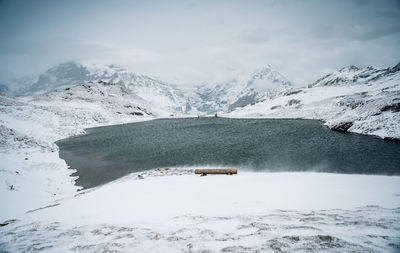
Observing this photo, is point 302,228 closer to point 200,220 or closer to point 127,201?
point 200,220

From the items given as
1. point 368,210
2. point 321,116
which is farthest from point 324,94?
point 368,210

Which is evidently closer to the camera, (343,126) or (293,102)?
(343,126)

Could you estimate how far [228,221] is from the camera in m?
9.08

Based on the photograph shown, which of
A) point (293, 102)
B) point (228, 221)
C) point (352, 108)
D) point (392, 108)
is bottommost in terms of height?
point (228, 221)

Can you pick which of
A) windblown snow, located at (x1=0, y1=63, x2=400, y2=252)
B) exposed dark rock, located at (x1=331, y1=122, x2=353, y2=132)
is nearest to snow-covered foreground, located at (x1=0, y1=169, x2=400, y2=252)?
windblown snow, located at (x1=0, y1=63, x2=400, y2=252)

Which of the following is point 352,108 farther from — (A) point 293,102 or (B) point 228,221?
(B) point 228,221

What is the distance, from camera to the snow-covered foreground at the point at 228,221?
22.5 ft

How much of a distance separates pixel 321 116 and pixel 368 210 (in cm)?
12493

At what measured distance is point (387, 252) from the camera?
5.81 meters

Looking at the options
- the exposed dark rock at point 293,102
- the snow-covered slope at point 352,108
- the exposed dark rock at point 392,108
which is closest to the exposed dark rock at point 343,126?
the snow-covered slope at point 352,108

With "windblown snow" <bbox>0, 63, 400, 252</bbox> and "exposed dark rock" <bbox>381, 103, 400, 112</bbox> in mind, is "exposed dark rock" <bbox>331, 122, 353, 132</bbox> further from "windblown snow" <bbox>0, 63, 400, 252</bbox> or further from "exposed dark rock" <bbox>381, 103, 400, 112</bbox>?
"windblown snow" <bbox>0, 63, 400, 252</bbox>

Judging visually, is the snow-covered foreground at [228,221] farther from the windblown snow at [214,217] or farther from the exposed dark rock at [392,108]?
the exposed dark rock at [392,108]

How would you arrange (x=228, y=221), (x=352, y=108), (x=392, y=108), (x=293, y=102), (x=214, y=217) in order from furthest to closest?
1. (x=293, y=102)
2. (x=352, y=108)
3. (x=392, y=108)
4. (x=214, y=217)
5. (x=228, y=221)

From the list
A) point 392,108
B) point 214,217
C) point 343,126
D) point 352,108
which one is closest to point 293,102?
point 352,108
